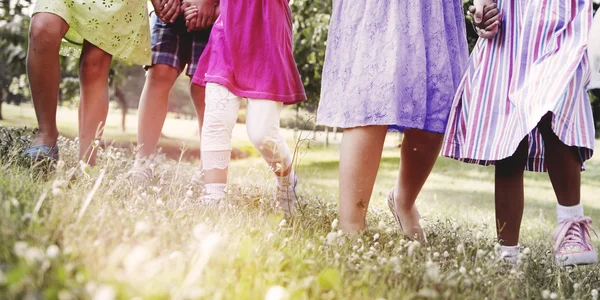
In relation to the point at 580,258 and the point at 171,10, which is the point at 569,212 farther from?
the point at 171,10

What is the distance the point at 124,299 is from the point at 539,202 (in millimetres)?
7022

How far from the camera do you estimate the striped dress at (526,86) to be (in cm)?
212

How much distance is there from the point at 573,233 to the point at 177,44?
2.26 meters

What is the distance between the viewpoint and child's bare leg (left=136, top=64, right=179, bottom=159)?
10.6 feet

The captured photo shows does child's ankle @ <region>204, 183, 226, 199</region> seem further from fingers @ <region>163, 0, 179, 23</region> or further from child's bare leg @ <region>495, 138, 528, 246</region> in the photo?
child's bare leg @ <region>495, 138, 528, 246</region>

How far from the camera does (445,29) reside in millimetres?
2531

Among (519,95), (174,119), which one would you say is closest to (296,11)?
(519,95)

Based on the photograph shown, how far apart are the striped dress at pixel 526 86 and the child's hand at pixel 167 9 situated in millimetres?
1567

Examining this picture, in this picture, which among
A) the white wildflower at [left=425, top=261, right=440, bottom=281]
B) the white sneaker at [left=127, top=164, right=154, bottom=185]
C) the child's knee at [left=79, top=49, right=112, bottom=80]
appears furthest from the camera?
the child's knee at [left=79, top=49, right=112, bottom=80]

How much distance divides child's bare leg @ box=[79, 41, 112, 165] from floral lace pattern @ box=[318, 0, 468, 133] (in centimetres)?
123

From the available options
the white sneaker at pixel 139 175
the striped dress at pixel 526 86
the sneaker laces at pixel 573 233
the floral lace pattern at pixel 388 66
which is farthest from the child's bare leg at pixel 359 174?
the white sneaker at pixel 139 175

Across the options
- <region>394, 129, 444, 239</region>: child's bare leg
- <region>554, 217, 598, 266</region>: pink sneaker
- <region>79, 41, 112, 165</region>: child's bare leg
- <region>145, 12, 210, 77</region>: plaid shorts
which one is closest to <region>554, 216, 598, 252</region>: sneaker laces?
<region>554, 217, 598, 266</region>: pink sneaker

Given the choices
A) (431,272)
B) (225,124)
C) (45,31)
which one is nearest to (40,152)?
(45,31)

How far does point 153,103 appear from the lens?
3.23 m
